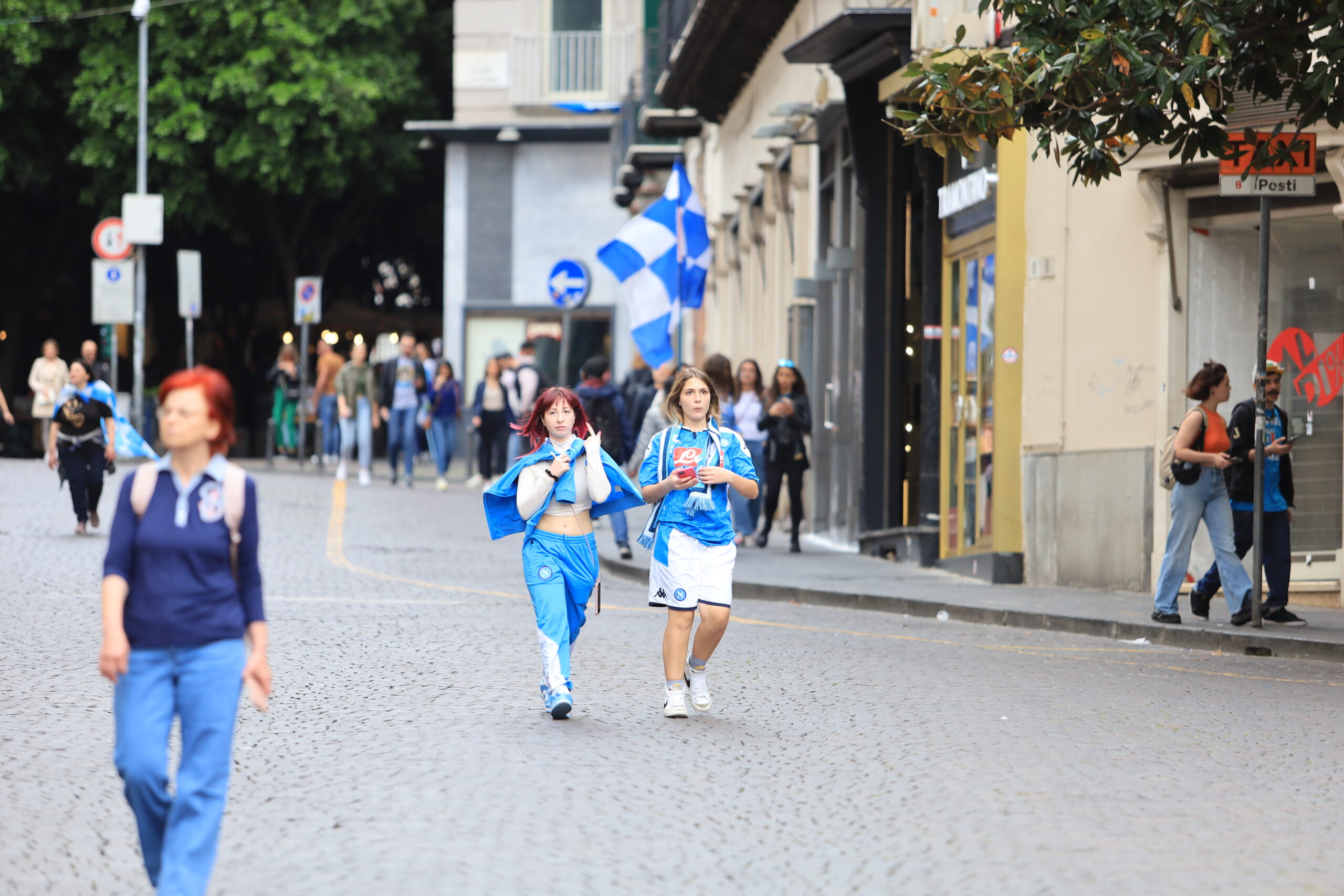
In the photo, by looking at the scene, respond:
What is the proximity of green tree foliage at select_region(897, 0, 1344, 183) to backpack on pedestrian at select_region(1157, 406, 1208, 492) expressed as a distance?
1.99 metres

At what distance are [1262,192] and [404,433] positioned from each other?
16.7 metres

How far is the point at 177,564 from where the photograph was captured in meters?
4.71

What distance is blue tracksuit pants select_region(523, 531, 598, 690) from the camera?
7.94m

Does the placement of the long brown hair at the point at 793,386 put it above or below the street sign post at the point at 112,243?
below

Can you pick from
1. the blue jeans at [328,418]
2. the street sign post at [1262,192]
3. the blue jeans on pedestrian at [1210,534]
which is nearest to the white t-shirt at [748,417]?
the blue jeans on pedestrian at [1210,534]

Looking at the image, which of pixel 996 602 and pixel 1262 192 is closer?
pixel 1262 192

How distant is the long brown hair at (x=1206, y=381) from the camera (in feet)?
38.9

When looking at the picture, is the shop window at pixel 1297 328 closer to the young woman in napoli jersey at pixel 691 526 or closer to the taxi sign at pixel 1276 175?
the taxi sign at pixel 1276 175

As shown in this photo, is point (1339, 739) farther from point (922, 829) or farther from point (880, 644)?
point (880, 644)

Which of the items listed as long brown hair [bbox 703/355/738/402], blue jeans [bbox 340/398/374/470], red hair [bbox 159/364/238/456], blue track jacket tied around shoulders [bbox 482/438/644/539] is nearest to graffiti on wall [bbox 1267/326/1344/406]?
long brown hair [bbox 703/355/738/402]

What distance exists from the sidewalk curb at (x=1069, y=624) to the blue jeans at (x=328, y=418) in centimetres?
1329

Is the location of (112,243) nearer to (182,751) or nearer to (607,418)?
(607,418)

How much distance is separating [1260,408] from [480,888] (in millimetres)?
7881

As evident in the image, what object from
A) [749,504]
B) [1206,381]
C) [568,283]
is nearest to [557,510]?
[1206,381]
